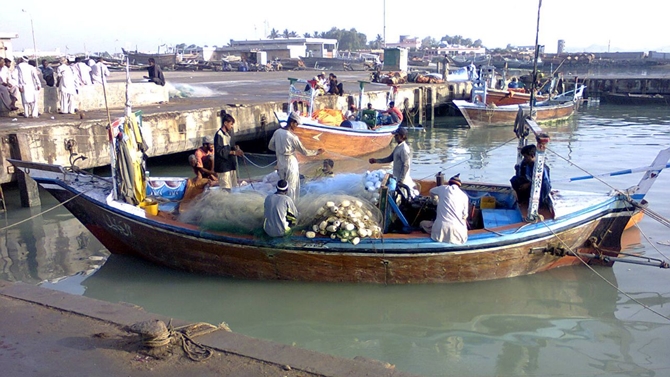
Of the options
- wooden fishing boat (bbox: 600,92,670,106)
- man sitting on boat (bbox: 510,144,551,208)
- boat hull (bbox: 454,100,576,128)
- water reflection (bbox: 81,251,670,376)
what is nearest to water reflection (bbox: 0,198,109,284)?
water reflection (bbox: 81,251,670,376)

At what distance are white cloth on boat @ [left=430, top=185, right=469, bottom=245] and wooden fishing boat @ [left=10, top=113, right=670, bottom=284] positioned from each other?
0.11 meters

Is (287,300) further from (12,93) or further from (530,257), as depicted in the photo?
(12,93)

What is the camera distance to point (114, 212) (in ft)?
A: 25.7

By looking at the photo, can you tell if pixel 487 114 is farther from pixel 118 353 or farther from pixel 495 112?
pixel 118 353

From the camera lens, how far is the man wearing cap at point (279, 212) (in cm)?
700

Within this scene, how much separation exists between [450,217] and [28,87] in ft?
37.0

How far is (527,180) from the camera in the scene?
26.0 ft

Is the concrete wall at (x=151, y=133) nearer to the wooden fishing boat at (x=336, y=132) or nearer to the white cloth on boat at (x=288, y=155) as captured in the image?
→ the wooden fishing boat at (x=336, y=132)

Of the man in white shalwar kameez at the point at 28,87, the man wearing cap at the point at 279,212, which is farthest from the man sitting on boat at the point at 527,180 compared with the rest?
the man in white shalwar kameez at the point at 28,87

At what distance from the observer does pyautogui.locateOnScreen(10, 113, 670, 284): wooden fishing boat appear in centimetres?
714

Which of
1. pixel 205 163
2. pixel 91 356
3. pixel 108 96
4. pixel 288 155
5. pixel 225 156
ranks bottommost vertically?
pixel 91 356

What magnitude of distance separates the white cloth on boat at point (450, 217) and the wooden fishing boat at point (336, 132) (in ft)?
24.9

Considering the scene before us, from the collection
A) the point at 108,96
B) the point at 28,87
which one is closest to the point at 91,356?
the point at 28,87

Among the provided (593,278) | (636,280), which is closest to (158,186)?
(593,278)
